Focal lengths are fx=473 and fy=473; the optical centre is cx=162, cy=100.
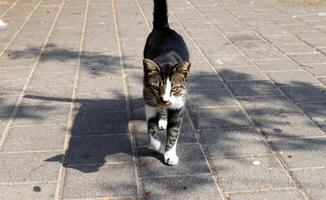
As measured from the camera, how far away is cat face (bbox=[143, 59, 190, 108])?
3570 mm

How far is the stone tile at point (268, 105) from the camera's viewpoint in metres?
5.25

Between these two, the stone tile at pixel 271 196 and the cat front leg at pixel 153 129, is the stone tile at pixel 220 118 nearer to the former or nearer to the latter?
the cat front leg at pixel 153 129

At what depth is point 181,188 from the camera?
384 centimetres

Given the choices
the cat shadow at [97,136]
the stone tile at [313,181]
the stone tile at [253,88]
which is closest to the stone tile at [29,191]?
the cat shadow at [97,136]

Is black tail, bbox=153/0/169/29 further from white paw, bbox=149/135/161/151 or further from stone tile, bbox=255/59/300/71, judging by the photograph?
stone tile, bbox=255/59/300/71

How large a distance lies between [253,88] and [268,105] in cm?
54

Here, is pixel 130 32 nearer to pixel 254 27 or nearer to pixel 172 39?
pixel 254 27

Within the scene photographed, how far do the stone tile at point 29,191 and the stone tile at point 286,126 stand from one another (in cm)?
219

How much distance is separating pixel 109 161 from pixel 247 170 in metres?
1.23

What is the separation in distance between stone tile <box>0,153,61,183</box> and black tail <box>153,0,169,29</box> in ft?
5.26

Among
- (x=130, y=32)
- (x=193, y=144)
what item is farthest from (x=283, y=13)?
(x=193, y=144)

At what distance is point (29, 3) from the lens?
440 inches

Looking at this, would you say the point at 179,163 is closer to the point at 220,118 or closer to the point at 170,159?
the point at 170,159

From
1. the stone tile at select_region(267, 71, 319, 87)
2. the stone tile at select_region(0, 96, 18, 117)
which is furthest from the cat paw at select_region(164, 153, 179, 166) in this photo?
the stone tile at select_region(267, 71, 319, 87)
